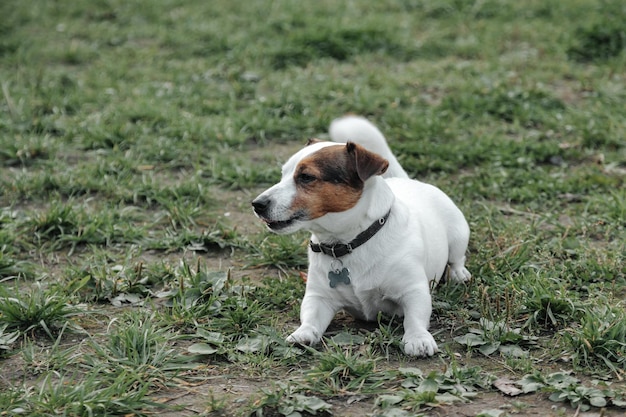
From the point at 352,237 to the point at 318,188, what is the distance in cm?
28

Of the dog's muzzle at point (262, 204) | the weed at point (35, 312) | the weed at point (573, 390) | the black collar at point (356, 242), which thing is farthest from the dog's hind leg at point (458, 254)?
the weed at point (35, 312)

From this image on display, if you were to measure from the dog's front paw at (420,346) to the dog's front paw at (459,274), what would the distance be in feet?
2.62

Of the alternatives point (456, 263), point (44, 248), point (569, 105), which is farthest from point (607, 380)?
point (569, 105)

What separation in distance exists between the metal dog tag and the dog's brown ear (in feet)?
1.41

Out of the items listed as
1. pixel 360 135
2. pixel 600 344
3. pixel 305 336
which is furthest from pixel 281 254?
pixel 600 344

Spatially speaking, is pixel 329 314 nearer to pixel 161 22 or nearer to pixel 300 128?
pixel 300 128

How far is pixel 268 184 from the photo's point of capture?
600cm

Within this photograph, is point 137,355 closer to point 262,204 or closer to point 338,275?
point 262,204

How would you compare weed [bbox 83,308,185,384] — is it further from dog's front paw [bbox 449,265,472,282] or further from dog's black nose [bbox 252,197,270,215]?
dog's front paw [bbox 449,265,472,282]

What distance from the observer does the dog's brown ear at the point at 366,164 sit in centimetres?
373

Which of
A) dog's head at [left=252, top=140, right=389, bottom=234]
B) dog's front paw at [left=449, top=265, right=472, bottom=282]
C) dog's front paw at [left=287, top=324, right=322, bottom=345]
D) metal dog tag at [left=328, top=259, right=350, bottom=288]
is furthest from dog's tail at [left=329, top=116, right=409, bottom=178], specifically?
dog's front paw at [left=287, top=324, right=322, bottom=345]

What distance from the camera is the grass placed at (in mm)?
3537

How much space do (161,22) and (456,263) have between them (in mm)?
6306

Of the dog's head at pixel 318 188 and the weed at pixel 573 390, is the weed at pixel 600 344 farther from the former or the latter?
the dog's head at pixel 318 188
